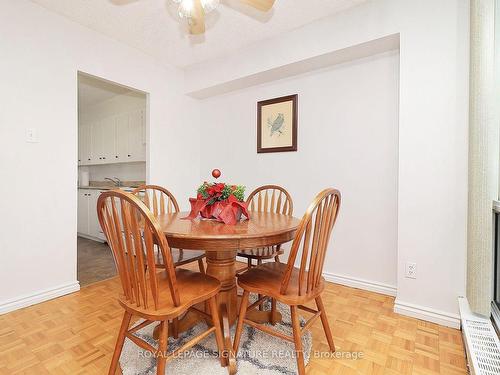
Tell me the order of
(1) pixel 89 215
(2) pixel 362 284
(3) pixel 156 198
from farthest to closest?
(1) pixel 89 215
(2) pixel 362 284
(3) pixel 156 198

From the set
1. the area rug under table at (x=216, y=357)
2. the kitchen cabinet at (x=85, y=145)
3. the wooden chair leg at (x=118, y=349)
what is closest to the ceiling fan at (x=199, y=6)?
the wooden chair leg at (x=118, y=349)

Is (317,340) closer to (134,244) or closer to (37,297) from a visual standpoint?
(134,244)

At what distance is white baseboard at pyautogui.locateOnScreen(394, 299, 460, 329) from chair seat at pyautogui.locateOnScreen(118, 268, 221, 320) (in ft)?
4.73

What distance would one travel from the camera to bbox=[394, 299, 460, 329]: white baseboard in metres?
1.80

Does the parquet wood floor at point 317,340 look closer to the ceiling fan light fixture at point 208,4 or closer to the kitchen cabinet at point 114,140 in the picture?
the ceiling fan light fixture at point 208,4

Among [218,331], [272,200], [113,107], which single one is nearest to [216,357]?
[218,331]

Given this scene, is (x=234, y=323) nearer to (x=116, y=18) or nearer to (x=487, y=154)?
(x=487, y=154)

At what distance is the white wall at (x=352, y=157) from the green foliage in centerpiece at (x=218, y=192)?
1233 millimetres

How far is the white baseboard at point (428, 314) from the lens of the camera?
180cm

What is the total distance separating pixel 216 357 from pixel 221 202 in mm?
853

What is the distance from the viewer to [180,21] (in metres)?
2.44

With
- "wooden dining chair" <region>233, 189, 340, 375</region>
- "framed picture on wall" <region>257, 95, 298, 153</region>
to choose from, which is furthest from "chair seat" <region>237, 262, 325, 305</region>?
"framed picture on wall" <region>257, 95, 298, 153</region>

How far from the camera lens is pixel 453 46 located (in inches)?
71.6

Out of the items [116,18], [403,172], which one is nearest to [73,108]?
[116,18]
